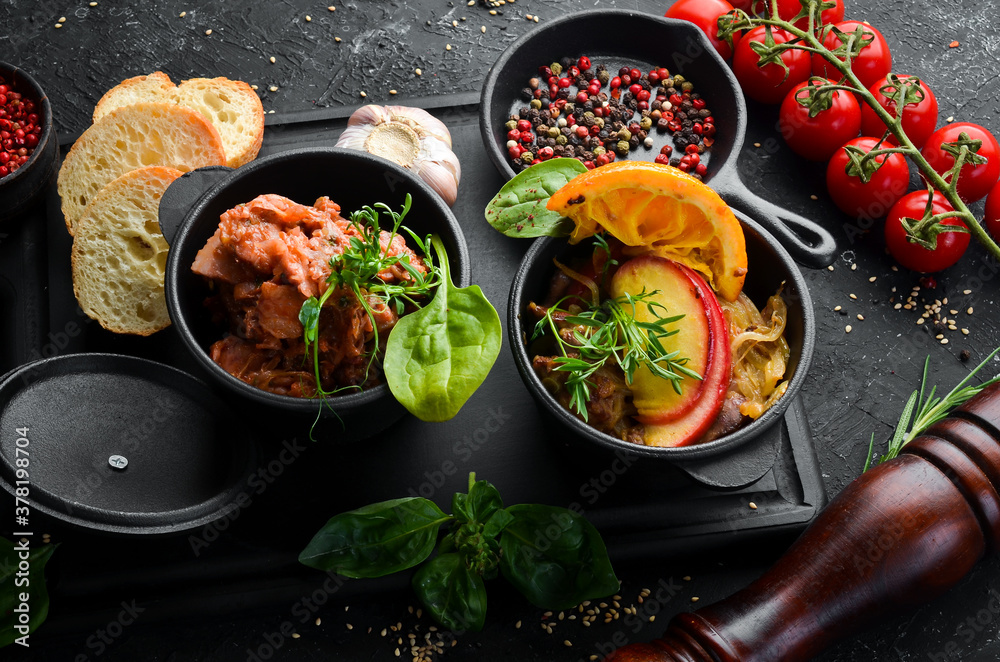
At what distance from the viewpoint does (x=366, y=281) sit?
5.23ft

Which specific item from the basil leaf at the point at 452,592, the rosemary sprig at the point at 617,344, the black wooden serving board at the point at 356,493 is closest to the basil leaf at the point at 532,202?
the rosemary sprig at the point at 617,344

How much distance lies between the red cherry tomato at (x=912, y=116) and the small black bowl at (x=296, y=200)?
1.38 metres

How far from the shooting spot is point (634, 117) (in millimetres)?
2516

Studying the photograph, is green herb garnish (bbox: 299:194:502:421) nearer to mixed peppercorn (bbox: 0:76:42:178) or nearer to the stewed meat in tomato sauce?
the stewed meat in tomato sauce

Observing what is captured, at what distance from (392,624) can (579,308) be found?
0.90 m

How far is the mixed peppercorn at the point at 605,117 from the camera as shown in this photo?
2424mm

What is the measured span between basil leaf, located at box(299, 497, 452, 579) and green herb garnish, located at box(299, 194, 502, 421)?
1.22 feet

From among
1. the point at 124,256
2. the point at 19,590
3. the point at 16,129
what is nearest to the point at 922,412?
the point at 124,256

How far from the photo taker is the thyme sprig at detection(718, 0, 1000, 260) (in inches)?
85.4

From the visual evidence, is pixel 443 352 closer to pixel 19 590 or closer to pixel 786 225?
pixel 786 225

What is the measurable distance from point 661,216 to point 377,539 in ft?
3.01

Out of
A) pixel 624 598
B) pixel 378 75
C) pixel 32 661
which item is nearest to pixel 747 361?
pixel 624 598

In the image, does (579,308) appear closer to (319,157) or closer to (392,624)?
(319,157)

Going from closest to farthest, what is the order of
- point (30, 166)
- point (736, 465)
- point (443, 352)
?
point (443, 352) < point (736, 465) < point (30, 166)
